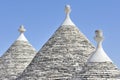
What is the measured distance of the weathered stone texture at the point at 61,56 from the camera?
27531 mm

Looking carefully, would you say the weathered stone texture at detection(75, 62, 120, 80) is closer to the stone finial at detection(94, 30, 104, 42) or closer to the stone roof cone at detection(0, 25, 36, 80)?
→ the stone finial at detection(94, 30, 104, 42)

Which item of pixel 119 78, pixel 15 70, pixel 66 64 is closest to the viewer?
pixel 119 78

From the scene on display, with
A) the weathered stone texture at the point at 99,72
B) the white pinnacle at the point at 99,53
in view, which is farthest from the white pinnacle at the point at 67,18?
the weathered stone texture at the point at 99,72

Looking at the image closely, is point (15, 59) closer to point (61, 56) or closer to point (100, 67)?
point (61, 56)

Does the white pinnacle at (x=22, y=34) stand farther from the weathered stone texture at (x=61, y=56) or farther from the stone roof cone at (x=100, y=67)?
the stone roof cone at (x=100, y=67)

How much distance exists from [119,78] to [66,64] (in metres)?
5.01

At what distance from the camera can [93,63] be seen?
23672 millimetres

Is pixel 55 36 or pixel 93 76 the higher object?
pixel 55 36

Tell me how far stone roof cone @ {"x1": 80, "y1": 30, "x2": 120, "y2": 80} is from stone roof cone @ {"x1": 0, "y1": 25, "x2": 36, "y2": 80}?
9.14 metres

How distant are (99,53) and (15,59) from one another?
9.64 m

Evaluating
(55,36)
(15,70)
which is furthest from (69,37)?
(15,70)

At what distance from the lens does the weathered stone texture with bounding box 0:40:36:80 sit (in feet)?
106

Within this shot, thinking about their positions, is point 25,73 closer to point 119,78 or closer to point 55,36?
point 55,36

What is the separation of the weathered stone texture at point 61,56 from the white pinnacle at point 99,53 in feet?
9.81
